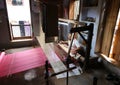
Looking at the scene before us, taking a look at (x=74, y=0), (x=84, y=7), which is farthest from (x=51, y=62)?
(x=74, y=0)

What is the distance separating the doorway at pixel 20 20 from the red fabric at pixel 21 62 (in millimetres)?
1189

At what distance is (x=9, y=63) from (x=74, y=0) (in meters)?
2.30

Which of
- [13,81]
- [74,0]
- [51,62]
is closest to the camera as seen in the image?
[13,81]

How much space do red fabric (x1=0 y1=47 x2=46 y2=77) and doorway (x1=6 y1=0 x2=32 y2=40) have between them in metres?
1.19

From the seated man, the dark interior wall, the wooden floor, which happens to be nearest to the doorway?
the dark interior wall

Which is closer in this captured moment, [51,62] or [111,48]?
[111,48]

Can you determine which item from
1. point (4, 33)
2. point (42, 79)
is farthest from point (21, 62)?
point (4, 33)

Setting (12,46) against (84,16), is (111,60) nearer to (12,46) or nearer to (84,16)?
(84,16)

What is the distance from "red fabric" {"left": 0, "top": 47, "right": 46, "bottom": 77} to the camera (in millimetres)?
2396

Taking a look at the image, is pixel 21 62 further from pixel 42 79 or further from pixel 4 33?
pixel 4 33

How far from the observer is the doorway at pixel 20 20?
4129 mm

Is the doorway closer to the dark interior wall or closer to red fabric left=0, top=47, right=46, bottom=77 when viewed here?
the dark interior wall

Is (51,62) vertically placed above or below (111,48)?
below

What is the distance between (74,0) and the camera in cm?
299
